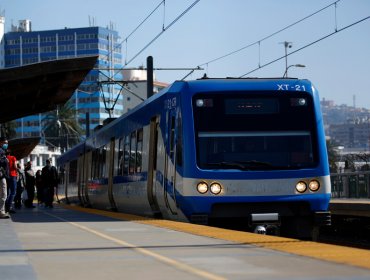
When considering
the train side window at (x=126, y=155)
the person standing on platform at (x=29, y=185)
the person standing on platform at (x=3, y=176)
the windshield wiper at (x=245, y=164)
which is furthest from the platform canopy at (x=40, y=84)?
the windshield wiper at (x=245, y=164)

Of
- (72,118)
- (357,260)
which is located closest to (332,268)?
(357,260)

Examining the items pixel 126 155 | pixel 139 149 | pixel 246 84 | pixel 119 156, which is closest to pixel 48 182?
pixel 119 156

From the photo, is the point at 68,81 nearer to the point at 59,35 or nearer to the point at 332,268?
the point at 332,268

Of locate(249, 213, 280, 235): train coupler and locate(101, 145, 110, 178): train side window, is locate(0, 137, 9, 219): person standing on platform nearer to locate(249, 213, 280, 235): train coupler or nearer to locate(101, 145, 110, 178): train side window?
locate(249, 213, 280, 235): train coupler

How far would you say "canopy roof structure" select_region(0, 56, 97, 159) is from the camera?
2089cm

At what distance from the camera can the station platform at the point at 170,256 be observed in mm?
7469

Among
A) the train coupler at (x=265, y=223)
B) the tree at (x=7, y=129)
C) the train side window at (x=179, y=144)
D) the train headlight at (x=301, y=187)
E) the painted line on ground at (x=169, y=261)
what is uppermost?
the tree at (x=7, y=129)

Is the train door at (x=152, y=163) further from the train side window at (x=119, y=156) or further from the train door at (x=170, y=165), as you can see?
the train side window at (x=119, y=156)

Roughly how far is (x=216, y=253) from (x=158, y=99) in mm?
7657

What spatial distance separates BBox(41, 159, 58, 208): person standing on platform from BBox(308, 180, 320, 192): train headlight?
50.8ft

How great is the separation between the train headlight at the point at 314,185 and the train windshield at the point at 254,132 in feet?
0.95

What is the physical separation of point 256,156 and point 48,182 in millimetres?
15791

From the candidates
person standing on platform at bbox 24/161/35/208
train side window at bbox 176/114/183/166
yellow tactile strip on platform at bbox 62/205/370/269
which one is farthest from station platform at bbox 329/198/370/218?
person standing on platform at bbox 24/161/35/208

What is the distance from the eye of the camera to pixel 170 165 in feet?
50.3
